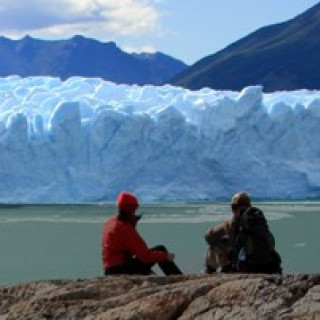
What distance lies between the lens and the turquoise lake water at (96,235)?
44.6ft

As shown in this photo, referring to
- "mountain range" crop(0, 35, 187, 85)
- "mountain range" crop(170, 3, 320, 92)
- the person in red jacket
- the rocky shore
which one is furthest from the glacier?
"mountain range" crop(0, 35, 187, 85)

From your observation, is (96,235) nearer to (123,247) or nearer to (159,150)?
(159,150)

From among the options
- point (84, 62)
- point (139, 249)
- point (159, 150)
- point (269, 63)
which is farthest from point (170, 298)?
point (84, 62)

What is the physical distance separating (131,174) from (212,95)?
19.5 ft

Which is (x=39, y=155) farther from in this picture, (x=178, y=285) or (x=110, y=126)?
(x=178, y=285)

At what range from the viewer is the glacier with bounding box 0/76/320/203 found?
27.1 metres

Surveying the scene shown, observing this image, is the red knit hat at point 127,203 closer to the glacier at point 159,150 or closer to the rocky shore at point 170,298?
the rocky shore at point 170,298

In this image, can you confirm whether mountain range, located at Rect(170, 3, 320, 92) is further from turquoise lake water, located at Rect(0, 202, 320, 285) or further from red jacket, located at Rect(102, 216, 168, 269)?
red jacket, located at Rect(102, 216, 168, 269)

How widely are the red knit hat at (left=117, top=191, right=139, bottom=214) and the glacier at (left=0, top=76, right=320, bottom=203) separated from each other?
2309 centimetres

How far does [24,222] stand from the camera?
921 inches

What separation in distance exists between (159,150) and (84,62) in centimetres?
10947

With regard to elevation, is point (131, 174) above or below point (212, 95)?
below

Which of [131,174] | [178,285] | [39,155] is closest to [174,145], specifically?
[131,174]

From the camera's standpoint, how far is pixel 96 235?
19219mm
